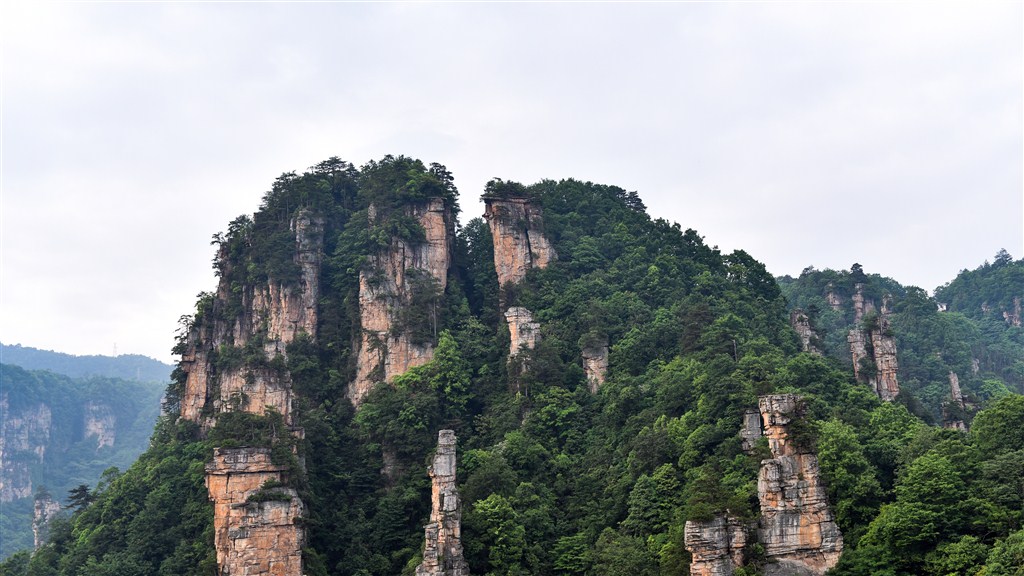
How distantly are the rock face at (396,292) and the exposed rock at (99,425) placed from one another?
335ft

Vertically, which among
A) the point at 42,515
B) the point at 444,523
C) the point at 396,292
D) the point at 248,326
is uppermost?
the point at 396,292

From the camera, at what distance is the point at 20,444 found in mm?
127125

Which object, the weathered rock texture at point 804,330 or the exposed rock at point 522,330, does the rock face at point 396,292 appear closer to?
the exposed rock at point 522,330

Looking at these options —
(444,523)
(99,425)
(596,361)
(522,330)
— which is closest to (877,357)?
(596,361)

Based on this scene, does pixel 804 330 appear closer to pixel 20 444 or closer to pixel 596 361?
pixel 596 361

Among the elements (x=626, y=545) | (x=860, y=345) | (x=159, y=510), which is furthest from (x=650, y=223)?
(x=159, y=510)

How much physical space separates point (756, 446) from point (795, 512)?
410cm

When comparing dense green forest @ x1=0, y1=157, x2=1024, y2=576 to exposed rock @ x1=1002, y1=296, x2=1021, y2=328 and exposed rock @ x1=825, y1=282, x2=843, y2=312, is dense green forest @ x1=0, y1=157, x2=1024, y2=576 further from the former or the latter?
exposed rock @ x1=1002, y1=296, x2=1021, y2=328

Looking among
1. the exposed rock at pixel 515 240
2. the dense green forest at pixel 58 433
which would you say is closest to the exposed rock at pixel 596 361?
the exposed rock at pixel 515 240

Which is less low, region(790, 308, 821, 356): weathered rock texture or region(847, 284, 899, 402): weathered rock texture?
region(790, 308, 821, 356): weathered rock texture

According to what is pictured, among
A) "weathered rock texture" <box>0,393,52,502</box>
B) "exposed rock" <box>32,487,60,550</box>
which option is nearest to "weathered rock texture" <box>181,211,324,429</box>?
"exposed rock" <box>32,487,60,550</box>

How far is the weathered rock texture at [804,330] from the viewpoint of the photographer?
55.9 metres

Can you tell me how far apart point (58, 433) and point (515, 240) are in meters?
105

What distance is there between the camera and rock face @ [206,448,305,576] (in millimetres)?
41531
